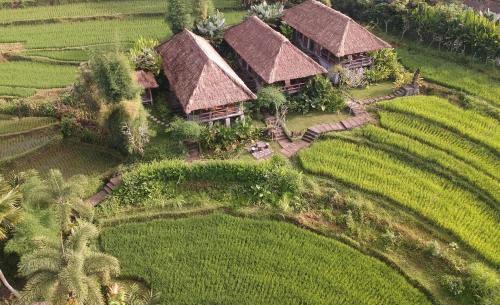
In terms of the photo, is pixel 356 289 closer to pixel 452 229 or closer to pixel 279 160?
pixel 452 229

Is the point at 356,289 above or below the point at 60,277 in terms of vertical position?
below

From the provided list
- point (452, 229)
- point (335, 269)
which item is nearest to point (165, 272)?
point (335, 269)

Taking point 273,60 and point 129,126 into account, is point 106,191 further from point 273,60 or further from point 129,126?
point 273,60

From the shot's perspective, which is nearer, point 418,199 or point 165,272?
point 165,272

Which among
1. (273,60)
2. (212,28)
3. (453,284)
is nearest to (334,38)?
(273,60)

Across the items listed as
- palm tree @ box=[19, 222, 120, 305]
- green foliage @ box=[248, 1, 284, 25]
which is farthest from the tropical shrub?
palm tree @ box=[19, 222, 120, 305]

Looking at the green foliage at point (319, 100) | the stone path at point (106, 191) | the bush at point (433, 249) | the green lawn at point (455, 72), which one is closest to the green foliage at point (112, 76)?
the stone path at point (106, 191)

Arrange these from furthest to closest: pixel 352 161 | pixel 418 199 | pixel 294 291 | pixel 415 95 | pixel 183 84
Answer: pixel 415 95
pixel 183 84
pixel 352 161
pixel 418 199
pixel 294 291

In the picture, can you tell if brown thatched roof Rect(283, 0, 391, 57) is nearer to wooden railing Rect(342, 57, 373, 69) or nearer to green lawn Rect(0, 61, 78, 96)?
wooden railing Rect(342, 57, 373, 69)
